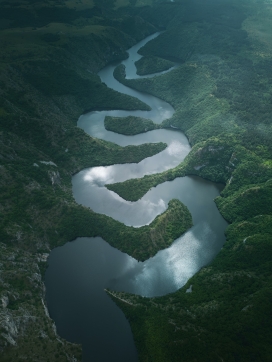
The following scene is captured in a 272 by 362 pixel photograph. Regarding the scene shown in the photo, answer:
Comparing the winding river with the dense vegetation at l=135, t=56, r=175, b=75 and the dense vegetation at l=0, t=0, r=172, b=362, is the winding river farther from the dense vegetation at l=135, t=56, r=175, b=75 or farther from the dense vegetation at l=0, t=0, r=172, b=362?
the dense vegetation at l=135, t=56, r=175, b=75

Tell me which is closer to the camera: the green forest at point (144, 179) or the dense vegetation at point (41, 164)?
the green forest at point (144, 179)

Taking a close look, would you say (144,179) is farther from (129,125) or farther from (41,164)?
(129,125)

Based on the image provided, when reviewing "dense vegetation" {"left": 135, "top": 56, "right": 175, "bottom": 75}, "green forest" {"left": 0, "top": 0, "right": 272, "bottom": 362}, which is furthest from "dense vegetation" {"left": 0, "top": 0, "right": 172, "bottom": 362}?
"dense vegetation" {"left": 135, "top": 56, "right": 175, "bottom": 75}

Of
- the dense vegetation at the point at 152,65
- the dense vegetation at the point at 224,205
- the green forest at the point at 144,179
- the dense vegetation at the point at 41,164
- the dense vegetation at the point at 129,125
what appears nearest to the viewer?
the dense vegetation at the point at 224,205

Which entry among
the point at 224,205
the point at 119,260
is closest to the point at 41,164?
the point at 119,260

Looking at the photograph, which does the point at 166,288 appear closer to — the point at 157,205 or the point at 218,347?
the point at 218,347

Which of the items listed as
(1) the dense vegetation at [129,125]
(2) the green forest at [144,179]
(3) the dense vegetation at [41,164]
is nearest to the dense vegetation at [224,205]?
(2) the green forest at [144,179]

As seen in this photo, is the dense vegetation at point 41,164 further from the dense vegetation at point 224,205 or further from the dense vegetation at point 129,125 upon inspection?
the dense vegetation at point 224,205
